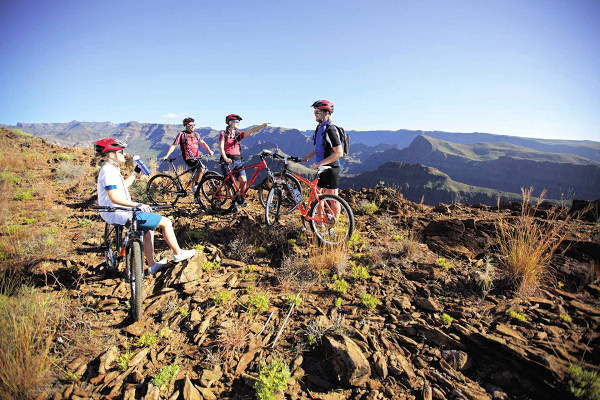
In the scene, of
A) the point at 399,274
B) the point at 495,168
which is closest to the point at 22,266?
the point at 399,274

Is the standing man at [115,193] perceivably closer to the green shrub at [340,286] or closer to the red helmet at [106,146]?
the red helmet at [106,146]

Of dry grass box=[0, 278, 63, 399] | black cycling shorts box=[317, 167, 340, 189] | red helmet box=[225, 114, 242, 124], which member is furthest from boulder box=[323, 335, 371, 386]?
red helmet box=[225, 114, 242, 124]

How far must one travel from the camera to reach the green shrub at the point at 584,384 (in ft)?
6.73

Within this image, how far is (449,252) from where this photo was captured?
473 centimetres

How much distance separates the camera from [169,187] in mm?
8891

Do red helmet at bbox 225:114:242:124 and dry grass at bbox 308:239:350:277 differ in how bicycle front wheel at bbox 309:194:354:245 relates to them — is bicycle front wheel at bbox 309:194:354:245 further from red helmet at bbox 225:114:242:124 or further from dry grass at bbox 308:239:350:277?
red helmet at bbox 225:114:242:124

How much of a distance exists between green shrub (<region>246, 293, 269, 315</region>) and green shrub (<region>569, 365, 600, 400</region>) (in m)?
3.12

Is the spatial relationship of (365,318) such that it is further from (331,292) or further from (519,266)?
(519,266)

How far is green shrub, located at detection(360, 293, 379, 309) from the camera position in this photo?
132 inches

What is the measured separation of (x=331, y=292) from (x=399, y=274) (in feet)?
4.04

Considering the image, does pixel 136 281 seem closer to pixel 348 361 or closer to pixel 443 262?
pixel 348 361

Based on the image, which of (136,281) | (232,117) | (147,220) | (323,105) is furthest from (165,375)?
(232,117)

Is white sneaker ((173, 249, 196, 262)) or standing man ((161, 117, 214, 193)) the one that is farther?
standing man ((161, 117, 214, 193))

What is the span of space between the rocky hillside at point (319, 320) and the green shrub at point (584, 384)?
0.03 m
